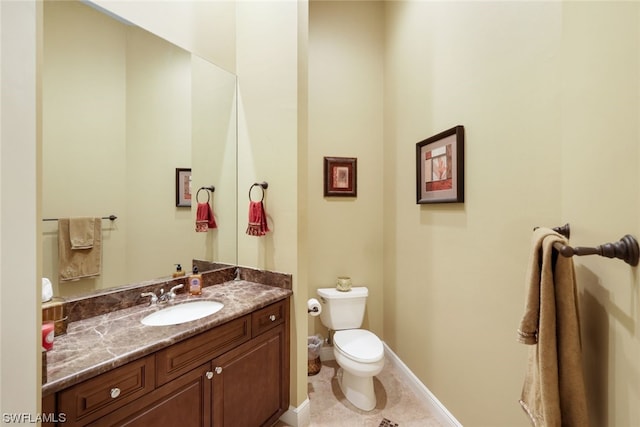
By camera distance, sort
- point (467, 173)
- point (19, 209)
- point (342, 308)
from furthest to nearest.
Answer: point (342, 308) → point (467, 173) → point (19, 209)

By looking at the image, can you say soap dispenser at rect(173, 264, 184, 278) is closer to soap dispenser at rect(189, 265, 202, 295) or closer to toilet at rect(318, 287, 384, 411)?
soap dispenser at rect(189, 265, 202, 295)

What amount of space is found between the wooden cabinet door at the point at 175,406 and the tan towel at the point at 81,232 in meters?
0.81

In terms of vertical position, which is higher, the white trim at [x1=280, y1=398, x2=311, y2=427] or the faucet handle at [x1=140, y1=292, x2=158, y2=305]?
the faucet handle at [x1=140, y1=292, x2=158, y2=305]

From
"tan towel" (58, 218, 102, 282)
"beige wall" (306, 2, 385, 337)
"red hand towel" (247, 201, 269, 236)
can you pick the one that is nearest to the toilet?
"beige wall" (306, 2, 385, 337)

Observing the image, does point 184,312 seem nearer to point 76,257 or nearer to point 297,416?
point 76,257

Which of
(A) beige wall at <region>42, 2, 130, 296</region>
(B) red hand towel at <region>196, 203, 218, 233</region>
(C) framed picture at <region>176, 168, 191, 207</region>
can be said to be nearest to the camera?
(A) beige wall at <region>42, 2, 130, 296</region>

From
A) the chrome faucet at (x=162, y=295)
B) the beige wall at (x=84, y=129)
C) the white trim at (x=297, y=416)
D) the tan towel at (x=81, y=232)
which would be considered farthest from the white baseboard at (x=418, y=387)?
the tan towel at (x=81, y=232)

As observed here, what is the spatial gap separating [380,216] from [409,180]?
1.86 feet

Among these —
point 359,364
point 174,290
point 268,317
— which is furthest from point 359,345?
point 174,290

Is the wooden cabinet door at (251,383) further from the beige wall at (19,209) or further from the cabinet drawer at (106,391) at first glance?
the beige wall at (19,209)

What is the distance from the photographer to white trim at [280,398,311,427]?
174 cm

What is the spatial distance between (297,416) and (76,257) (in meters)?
1.59

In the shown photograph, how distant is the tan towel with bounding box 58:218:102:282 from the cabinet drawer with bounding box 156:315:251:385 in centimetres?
66

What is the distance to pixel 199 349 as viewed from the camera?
1194mm
